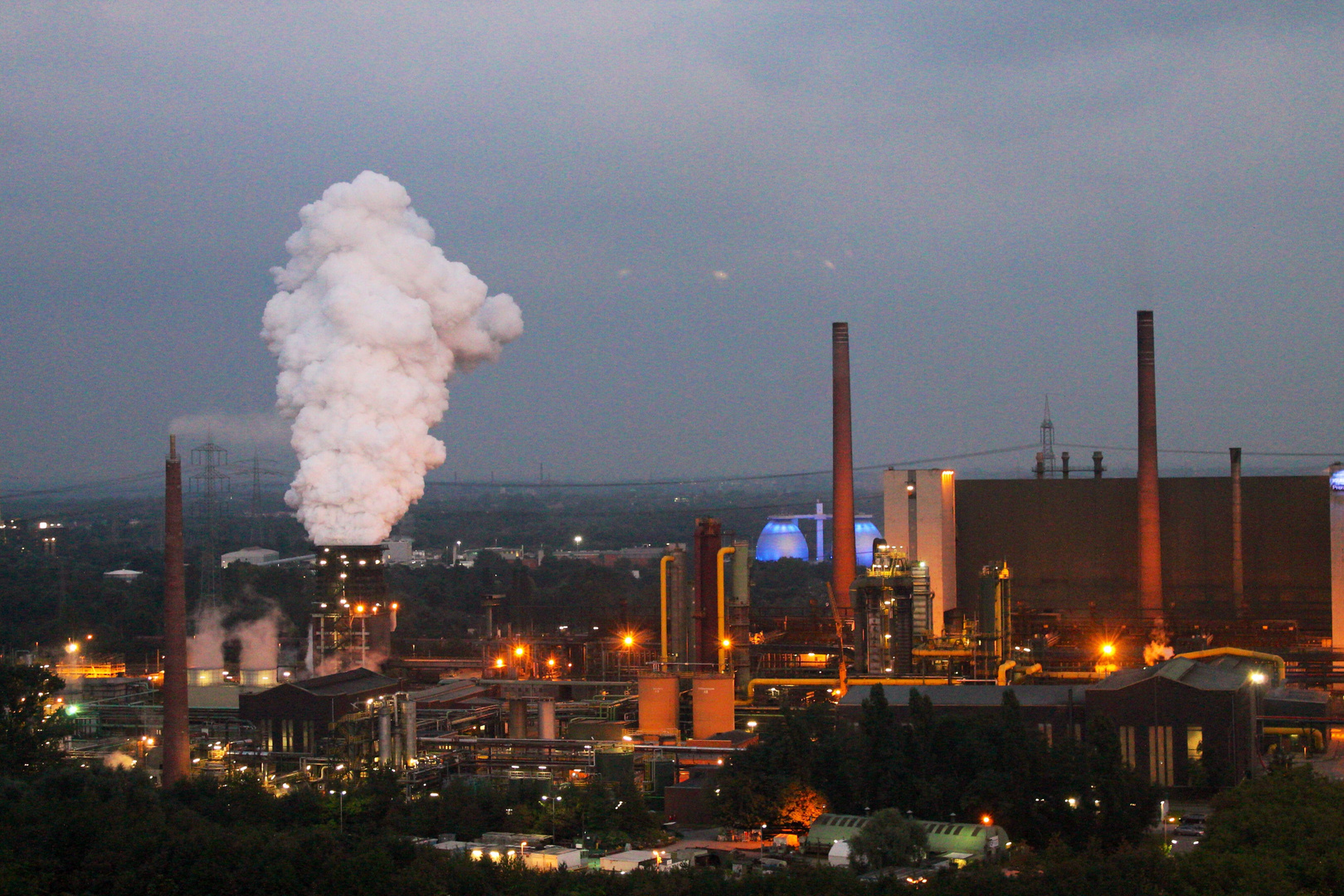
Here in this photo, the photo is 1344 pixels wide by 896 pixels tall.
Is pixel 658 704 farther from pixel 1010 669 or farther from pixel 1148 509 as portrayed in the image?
pixel 1148 509

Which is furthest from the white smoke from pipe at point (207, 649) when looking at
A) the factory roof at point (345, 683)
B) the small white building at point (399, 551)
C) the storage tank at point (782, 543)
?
the storage tank at point (782, 543)

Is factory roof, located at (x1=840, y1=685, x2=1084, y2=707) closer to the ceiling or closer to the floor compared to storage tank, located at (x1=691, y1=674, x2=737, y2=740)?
closer to the ceiling

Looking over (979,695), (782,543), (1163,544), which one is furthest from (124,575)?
(979,695)

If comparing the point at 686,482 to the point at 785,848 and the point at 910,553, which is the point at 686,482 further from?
the point at 785,848

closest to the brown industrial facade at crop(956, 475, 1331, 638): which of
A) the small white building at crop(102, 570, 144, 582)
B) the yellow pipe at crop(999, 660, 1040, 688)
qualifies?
the yellow pipe at crop(999, 660, 1040, 688)

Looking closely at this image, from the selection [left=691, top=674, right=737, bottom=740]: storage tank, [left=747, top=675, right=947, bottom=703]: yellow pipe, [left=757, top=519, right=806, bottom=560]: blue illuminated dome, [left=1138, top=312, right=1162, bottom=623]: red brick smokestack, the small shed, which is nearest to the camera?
the small shed

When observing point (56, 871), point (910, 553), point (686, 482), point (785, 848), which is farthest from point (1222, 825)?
point (686, 482)

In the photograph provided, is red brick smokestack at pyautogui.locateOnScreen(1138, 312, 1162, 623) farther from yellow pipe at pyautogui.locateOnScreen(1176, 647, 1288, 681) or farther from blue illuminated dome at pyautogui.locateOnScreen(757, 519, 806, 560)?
blue illuminated dome at pyautogui.locateOnScreen(757, 519, 806, 560)

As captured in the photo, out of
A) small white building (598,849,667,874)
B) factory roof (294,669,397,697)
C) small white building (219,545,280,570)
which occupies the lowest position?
small white building (598,849,667,874)
